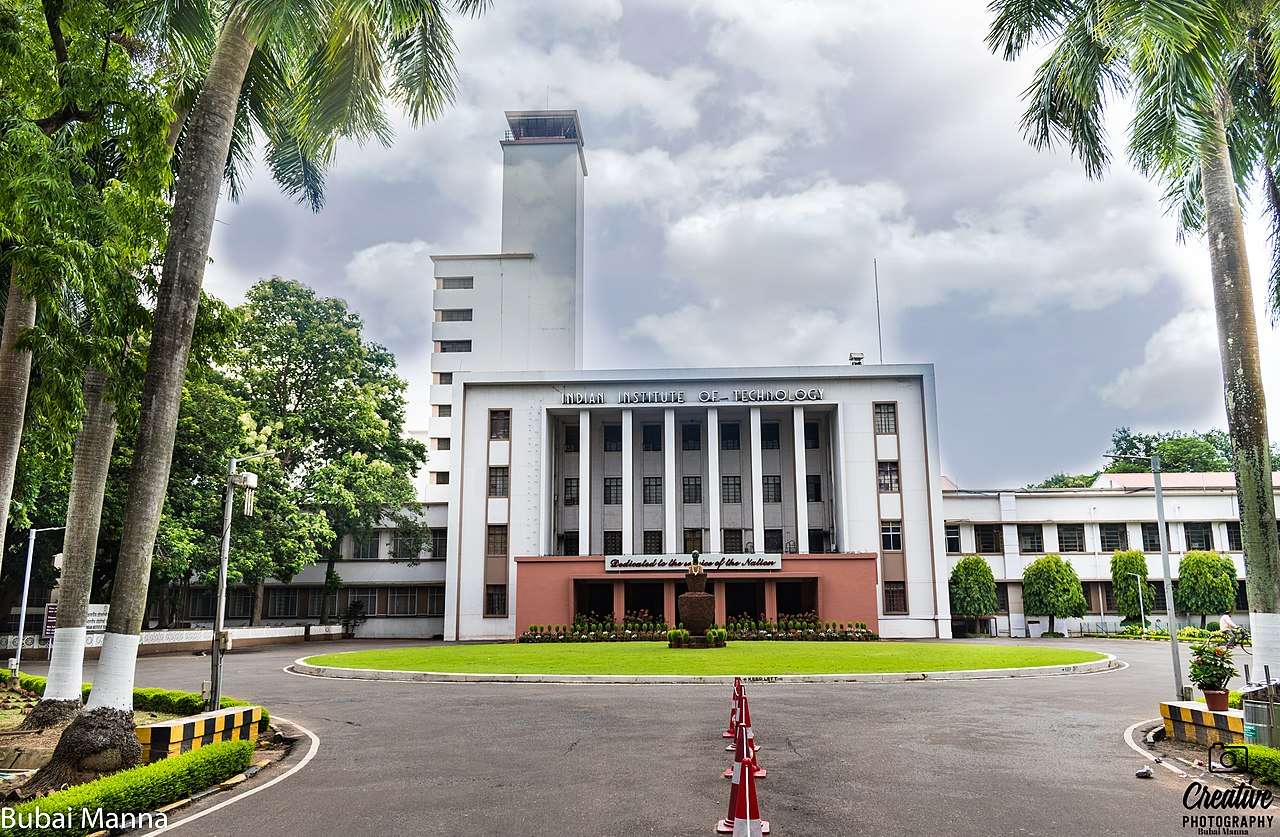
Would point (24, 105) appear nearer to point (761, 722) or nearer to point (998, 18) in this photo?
point (761, 722)

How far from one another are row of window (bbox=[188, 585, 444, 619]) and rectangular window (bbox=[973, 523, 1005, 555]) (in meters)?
30.0

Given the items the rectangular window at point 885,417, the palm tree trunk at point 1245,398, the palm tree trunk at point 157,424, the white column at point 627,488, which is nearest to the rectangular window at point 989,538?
the rectangular window at point 885,417

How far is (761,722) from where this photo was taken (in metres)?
12.8

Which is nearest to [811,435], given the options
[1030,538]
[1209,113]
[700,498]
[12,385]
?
[700,498]

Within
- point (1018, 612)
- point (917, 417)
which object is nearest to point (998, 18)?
point (917, 417)

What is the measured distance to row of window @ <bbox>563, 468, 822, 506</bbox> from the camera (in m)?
46.1

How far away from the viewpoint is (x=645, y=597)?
144 ft

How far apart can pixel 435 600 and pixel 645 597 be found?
12120 millimetres

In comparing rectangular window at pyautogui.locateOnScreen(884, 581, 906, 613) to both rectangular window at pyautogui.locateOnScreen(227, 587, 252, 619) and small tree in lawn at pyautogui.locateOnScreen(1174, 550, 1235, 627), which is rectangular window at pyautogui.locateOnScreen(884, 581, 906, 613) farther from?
rectangular window at pyautogui.locateOnScreen(227, 587, 252, 619)

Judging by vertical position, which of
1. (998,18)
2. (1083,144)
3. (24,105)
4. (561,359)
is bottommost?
(24,105)

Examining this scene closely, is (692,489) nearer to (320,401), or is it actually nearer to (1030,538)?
(320,401)

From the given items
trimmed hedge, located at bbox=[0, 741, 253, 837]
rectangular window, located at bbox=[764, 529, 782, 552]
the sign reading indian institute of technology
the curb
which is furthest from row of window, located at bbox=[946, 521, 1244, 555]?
trimmed hedge, located at bbox=[0, 741, 253, 837]

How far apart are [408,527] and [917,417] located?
85.2 feet

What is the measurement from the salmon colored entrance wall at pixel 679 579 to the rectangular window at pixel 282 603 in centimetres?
1591
